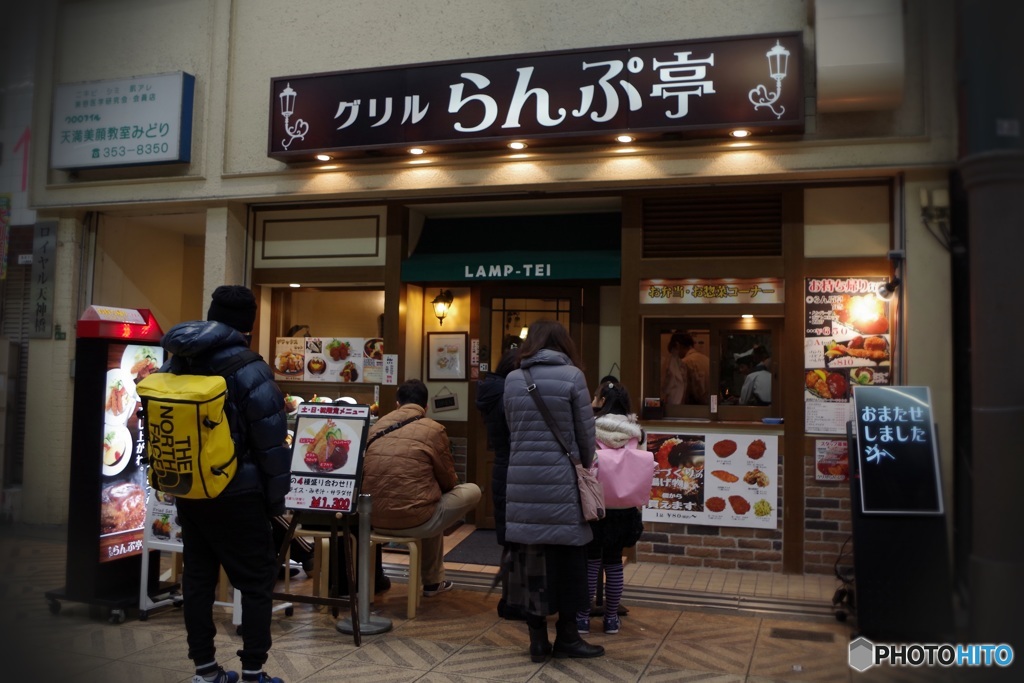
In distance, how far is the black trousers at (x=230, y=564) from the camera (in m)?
3.65

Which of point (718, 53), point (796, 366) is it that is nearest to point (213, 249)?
point (718, 53)

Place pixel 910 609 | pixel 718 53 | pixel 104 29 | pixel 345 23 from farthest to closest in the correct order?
1. pixel 104 29
2. pixel 345 23
3. pixel 718 53
4. pixel 910 609

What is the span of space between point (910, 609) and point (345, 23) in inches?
238

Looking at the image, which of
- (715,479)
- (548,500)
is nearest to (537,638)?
(548,500)

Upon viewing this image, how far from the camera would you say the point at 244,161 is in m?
7.28

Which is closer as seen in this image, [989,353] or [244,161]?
[989,353]

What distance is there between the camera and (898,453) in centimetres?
482

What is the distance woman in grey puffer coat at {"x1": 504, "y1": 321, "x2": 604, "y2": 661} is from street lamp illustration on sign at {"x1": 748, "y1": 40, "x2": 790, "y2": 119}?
2.61m

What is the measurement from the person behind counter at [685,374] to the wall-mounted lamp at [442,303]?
2175 mm

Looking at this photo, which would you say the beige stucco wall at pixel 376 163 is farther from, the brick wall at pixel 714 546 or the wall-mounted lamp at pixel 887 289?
the brick wall at pixel 714 546

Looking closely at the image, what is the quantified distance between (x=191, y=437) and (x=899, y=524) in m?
3.81

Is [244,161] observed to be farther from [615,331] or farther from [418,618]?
[418,618]

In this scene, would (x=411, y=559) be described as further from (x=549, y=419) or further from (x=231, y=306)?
(x=231, y=306)

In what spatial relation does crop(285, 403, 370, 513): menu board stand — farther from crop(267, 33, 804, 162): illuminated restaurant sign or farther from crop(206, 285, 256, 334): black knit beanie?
crop(267, 33, 804, 162): illuminated restaurant sign
